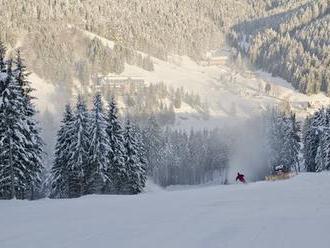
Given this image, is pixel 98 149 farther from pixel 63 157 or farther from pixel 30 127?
pixel 30 127

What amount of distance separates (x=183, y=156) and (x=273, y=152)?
48.2m

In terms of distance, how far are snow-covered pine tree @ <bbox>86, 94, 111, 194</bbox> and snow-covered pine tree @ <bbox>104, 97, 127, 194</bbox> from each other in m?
1.70

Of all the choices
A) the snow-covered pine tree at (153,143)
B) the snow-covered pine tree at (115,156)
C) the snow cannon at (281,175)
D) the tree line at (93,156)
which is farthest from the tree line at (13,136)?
the snow-covered pine tree at (153,143)

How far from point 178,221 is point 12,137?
20.9 metres

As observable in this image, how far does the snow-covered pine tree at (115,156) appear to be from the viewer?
49.8m

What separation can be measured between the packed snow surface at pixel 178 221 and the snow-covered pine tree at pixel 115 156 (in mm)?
18659

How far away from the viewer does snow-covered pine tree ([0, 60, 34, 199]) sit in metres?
37.4

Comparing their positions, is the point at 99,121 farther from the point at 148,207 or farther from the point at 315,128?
the point at 315,128

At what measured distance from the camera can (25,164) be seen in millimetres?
40094

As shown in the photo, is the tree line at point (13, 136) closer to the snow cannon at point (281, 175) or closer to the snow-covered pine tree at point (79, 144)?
the snow-covered pine tree at point (79, 144)

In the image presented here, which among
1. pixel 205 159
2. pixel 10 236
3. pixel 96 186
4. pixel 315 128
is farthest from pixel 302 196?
pixel 205 159

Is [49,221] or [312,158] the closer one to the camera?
[49,221]

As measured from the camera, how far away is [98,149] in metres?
46.9

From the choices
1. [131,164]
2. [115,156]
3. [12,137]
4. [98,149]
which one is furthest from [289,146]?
[12,137]
